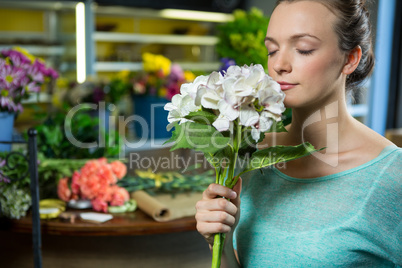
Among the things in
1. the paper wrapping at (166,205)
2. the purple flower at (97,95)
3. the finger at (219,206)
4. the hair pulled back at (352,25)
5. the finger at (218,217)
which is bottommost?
the paper wrapping at (166,205)

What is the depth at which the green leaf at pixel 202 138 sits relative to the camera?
78 cm

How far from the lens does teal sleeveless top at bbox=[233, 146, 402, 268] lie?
925 mm

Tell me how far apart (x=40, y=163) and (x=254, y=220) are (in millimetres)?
1054

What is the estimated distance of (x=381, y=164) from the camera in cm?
95

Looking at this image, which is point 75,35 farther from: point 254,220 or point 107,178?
point 254,220

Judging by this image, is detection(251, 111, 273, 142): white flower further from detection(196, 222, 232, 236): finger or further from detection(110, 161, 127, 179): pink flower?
detection(110, 161, 127, 179): pink flower

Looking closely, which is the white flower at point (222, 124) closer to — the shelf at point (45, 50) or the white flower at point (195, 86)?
the white flower at point (195, 86)

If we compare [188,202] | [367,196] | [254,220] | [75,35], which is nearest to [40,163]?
[188,202]

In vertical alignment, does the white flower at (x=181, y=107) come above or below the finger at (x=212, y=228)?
above

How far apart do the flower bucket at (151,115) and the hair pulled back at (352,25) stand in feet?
7.81

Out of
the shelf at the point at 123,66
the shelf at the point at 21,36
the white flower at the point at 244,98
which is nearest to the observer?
the white flower at the point at 244,98

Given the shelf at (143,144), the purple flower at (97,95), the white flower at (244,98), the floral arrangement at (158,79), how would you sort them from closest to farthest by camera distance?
1. the white flower at (244,98)
2. the purple flower at (97,95)
3. the shelf at (143,144)
4. the floral arrangement at (158,79)

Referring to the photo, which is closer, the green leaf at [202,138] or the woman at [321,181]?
the green leaf at [202,138]

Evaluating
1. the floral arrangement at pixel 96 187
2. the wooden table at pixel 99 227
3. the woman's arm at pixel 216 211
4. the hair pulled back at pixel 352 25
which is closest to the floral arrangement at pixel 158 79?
the floral arrangement at pixel 96 187
